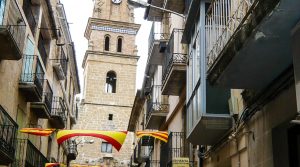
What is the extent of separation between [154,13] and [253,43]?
14702mm

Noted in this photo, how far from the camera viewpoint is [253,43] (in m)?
6.62

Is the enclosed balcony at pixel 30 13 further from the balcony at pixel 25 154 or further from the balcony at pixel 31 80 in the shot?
the balcony at pixel 25 154

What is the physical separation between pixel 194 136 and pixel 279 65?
3.98 meters

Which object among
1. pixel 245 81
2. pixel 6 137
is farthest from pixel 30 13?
pixel 245 81

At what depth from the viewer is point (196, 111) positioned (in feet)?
35.2

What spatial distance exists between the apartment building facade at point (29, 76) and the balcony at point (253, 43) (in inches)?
206

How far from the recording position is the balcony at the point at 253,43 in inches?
234

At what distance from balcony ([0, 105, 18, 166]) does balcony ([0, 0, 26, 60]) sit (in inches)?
51.5

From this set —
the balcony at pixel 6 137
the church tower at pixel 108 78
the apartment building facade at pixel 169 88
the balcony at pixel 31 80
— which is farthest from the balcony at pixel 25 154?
the church tower at pixel 108 78

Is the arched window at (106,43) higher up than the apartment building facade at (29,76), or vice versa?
the arched window at (106,43)

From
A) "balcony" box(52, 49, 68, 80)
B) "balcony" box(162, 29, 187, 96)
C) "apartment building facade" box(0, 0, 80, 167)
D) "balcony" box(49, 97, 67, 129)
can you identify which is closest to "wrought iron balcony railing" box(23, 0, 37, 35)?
"apartment building facade" box(0, 0, 80, 167)

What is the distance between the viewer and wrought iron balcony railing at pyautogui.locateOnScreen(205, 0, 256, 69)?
310 inches

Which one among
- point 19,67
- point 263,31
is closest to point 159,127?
point 19,67

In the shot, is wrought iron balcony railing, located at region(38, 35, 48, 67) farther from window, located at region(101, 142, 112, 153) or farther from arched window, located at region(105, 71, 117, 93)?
arched window, located at region(105, 71, 117, 93)
